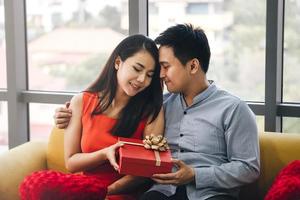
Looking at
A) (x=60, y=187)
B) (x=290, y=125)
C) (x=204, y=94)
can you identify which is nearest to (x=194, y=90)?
(x=204, y=94)

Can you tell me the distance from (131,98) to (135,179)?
36 cm

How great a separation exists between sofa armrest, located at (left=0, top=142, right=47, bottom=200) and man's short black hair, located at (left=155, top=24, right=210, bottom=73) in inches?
35.5

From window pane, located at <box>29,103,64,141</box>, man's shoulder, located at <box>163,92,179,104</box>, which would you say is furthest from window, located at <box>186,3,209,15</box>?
window pane, located at <box>29,103,64,141</box>

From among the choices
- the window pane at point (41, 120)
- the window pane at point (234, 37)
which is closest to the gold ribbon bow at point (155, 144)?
the window pane at point (234, 37)

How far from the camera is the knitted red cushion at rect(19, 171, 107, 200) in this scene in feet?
6.20

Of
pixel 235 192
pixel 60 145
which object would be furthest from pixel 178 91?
pixel 60 145

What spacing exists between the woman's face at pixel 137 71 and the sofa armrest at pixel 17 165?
0.67 meters

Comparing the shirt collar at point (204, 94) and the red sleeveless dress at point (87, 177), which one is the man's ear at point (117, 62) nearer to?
the red sleeveless dress at point (87, 177)

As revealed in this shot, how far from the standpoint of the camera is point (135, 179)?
84.8 inches

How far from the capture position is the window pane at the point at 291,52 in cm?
270

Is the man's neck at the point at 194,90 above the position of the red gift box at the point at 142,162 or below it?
above

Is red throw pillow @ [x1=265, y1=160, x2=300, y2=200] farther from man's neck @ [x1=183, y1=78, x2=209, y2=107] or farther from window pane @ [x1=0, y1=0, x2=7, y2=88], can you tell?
window pane @ [x1=0, y1=0, x2=7, y2=88]

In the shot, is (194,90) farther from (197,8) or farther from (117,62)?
(197,8)

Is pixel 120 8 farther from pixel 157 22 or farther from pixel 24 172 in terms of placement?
pixel 24 172
